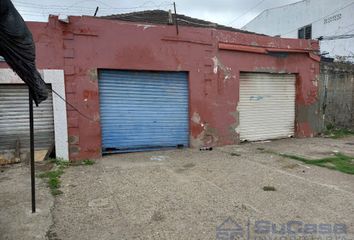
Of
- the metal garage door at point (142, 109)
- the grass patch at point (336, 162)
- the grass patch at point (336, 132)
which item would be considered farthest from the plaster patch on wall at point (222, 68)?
the grass patch at point (336, 132)

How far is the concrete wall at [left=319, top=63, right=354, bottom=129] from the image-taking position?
12.8 meters

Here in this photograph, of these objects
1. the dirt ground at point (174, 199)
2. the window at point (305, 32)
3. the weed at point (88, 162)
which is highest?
the window at point (305, 32)

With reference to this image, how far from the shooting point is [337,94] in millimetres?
13289

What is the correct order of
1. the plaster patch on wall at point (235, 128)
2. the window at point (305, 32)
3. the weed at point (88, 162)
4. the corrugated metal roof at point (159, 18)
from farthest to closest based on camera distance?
the window at point (305, 32) < the corrugated metal roof at point (159, 18) < the plaster patch on wall at point (235, 128) < the weed at point (88, 162)

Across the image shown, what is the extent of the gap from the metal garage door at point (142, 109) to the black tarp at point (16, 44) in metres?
4.60

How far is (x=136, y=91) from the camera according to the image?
9.11m

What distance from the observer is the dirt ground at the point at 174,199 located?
4.21m

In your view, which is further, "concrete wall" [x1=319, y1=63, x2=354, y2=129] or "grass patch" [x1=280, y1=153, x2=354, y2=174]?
"concrete wall" [x1=319, y1=63, x2=354, y2=129]

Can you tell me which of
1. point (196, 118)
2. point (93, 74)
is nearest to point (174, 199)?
point (93, 74)

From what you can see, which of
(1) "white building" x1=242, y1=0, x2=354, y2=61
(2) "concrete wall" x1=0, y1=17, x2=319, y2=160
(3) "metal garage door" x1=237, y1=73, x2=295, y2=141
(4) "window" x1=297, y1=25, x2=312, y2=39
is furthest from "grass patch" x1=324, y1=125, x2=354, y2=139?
(4) "window" x1=297, y1=25, x2=312, y2=39

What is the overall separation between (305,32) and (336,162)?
18.7 m

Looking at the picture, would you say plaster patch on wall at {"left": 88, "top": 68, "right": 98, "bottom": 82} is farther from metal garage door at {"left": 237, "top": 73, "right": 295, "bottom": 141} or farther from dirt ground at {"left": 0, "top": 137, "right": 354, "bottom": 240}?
metal garage door at {"left": 237, "top": 73, "right": 295, "bottom": 141}

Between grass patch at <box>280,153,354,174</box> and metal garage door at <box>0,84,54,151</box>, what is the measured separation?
6.59 meters

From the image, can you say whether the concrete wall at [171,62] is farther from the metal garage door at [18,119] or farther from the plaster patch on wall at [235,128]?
the metal garage door at [18,119]
